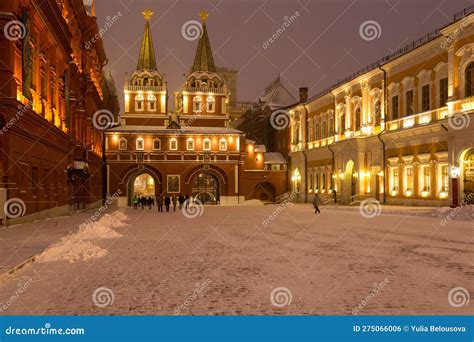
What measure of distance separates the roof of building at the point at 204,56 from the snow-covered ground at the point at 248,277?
47939 millimetres

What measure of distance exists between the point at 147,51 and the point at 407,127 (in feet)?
128

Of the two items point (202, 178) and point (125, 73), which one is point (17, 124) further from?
point (125, 73)

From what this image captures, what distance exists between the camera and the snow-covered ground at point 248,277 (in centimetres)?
688

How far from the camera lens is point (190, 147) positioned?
179ft

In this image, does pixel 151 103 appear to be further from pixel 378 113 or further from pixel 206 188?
pixel 378 113

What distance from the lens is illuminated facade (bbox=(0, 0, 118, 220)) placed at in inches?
695

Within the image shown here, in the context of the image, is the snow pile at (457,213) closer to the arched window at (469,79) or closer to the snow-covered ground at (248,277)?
the arched window at (469,79)

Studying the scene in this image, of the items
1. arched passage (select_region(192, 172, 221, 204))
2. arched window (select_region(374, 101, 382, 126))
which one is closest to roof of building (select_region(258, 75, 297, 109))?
arched passage (select_region(192, 172, 221, 204))

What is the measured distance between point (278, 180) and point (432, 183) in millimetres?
28779

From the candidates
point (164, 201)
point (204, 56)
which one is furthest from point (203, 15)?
point (164, 201)

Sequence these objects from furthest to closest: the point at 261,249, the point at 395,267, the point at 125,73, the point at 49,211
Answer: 1. the point at 125,73
2. the point at 49,211
3. the point at 261,249
4. the point at 395,267

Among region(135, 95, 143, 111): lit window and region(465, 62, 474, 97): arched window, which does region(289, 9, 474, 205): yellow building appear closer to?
region(465, 62, 474, 97): arched window

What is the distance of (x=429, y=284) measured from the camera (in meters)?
8.26

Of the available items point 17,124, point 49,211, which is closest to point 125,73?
point 49,211
